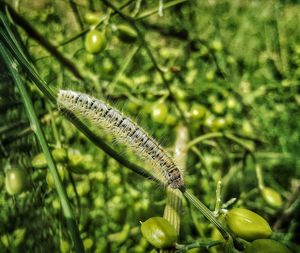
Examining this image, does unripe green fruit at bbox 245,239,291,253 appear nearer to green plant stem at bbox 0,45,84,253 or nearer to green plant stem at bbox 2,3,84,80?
green plant stem at bbox 0,45,84,253

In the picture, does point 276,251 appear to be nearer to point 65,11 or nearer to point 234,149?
point 234,149

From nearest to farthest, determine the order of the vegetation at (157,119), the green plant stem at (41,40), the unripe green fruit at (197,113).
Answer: the vegetation at (157,119) < the green plant stem at (41,40) < the unripe green fruit at (197,113)

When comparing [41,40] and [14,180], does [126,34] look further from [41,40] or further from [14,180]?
[14,180]

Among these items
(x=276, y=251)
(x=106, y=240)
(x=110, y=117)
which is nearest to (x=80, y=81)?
(x=106, y=240)

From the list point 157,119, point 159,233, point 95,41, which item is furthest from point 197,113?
point 159,233

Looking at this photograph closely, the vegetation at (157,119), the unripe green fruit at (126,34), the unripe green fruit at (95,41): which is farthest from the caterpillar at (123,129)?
the unripe green fruit at (126,34)

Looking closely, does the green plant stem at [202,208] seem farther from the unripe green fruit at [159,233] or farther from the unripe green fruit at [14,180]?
the unripe green fruit at [14,180]

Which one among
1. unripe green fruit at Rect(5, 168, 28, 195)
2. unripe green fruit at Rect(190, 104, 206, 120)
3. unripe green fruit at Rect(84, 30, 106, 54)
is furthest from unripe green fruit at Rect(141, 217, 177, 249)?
unripe green fruit at Rect(190, 104, 206, 120)
